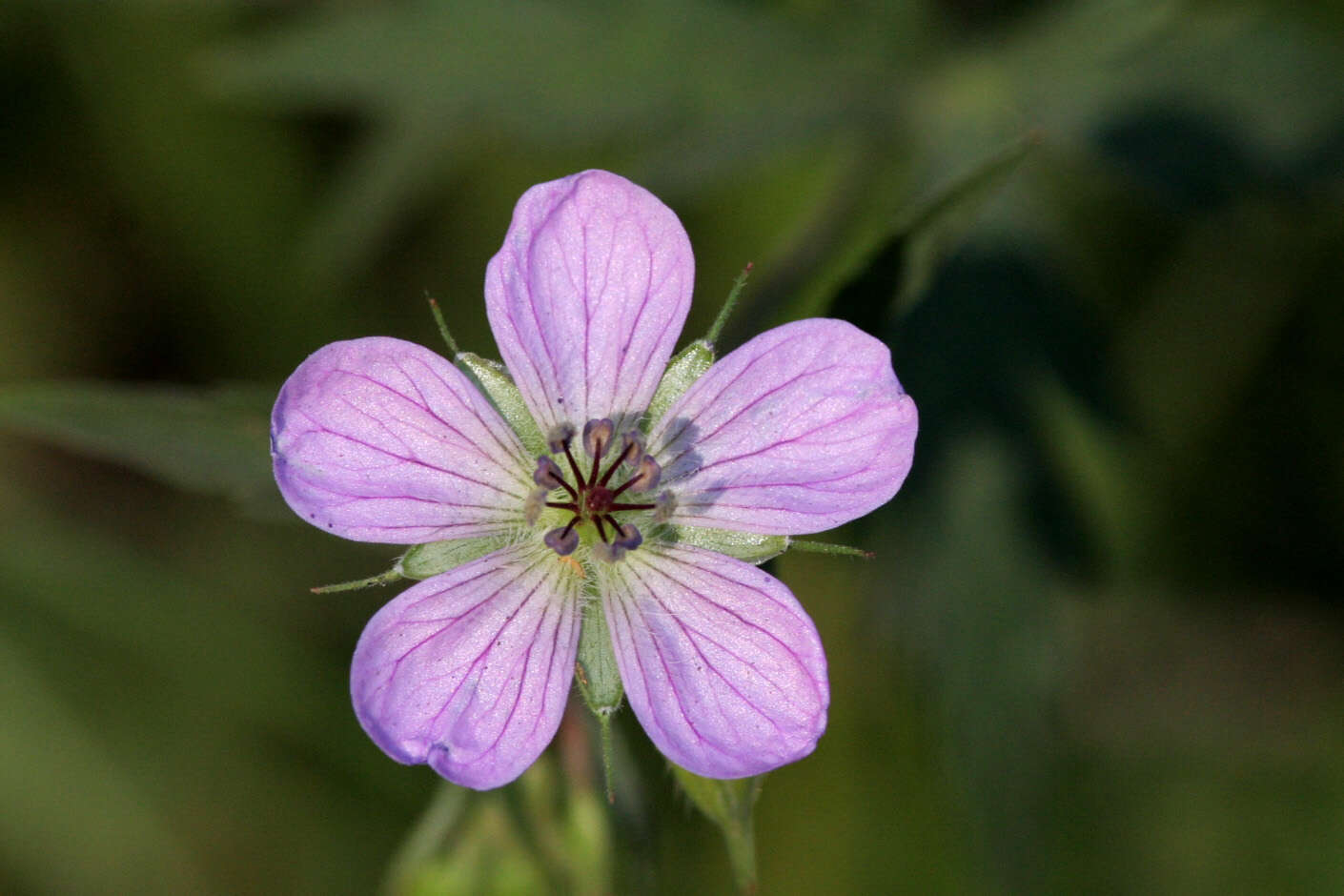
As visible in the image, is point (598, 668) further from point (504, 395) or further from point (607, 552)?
point (504, 395)

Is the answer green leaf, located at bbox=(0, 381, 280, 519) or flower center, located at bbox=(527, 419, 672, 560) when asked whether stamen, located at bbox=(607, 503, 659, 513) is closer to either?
flower center, located at bbox=(527, 419, 672, 560)

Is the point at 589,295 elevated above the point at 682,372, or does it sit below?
above

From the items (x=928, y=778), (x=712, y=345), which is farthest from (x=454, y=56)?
(x=928, y=778)

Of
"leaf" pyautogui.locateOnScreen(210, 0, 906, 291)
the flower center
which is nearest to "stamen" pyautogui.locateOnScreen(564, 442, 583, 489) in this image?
the flower center

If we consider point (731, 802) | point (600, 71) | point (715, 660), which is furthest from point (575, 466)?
point (600, 71)

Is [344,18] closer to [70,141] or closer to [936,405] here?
[70,141]
